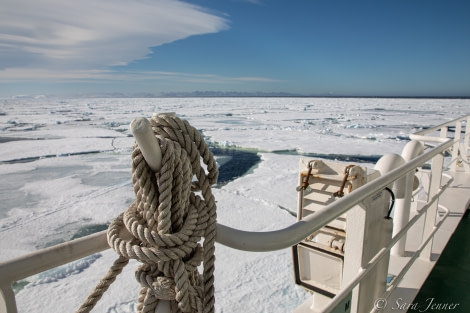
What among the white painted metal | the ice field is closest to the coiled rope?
the white painted metal

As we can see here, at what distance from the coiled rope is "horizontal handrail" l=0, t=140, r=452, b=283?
0.13 feet

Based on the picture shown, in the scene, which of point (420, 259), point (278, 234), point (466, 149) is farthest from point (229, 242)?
point (466, 149)

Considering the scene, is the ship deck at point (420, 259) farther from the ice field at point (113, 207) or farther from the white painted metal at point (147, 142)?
the white painted metal at point (147, 142)

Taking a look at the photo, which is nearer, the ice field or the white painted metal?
the white painted metal

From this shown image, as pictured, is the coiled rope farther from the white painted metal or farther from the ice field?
the ice field

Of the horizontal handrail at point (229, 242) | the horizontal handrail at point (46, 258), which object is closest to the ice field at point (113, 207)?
the horizontal handrail at point (229, 242)

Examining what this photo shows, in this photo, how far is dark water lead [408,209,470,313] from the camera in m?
1.91

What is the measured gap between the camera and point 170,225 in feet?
2.04

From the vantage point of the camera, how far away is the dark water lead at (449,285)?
1906 millimetres

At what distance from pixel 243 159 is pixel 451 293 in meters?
6.84

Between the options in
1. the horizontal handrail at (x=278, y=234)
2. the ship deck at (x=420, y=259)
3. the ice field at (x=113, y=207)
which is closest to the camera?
the horizontal handrail at (x=278, y=234)

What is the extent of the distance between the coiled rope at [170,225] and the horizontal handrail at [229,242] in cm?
4

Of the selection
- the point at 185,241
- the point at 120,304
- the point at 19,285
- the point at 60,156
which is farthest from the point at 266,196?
the point at 60,156

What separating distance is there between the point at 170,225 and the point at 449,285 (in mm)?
2346
